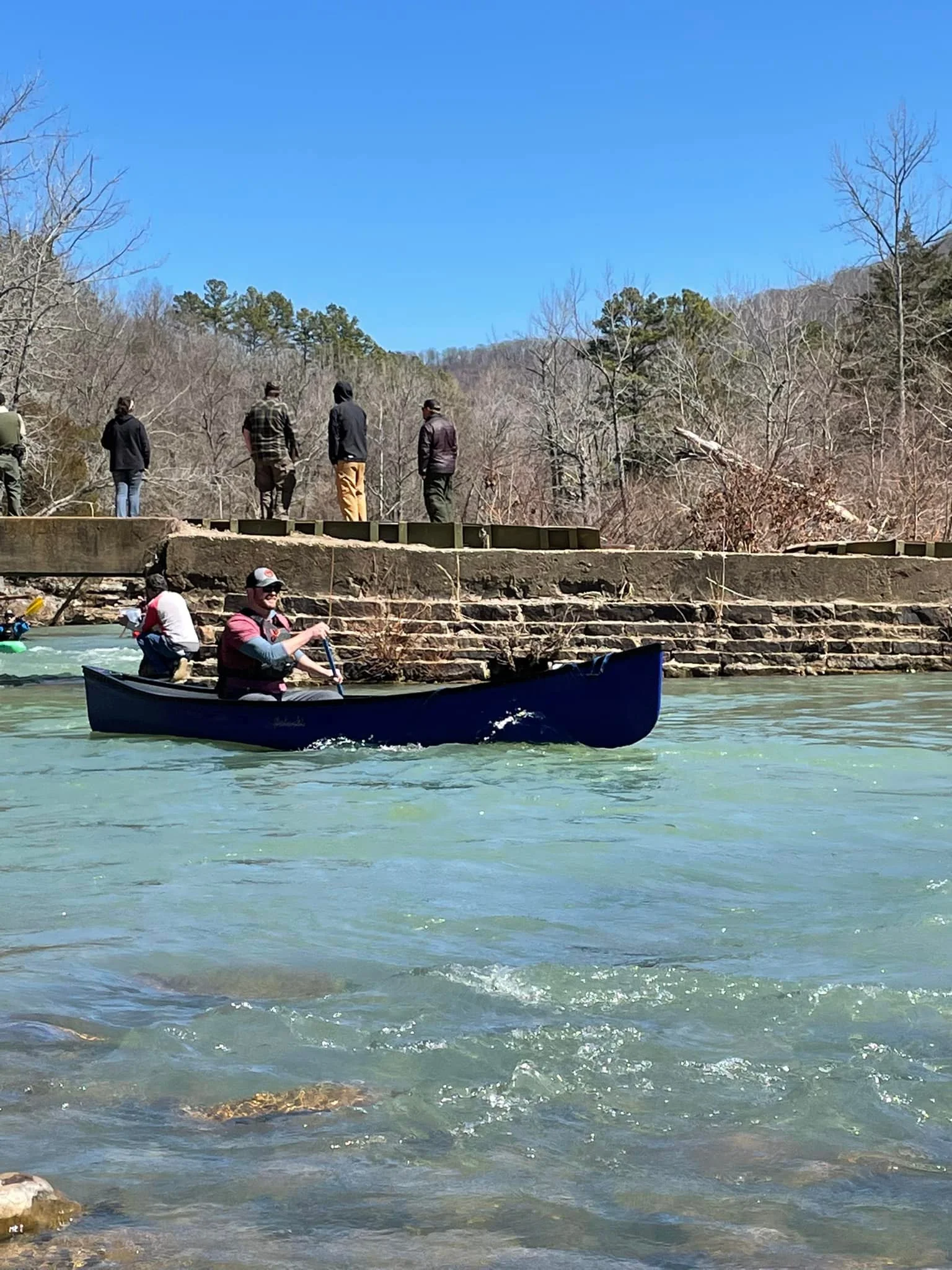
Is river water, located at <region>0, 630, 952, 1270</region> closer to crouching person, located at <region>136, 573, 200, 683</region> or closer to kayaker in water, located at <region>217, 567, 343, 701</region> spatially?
kayaker in water, located at <region>217, 567, 343, 701</region>

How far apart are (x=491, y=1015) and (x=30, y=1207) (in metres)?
2.15

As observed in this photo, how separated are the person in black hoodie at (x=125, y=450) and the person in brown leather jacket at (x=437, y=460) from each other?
3.31 m

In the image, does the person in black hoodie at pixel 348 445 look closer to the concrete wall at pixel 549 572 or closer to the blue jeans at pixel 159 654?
the concrete wall at pixel 549 572

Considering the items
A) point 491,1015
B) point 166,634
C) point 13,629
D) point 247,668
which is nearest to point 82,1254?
point 491,1015

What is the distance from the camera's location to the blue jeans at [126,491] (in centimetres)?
1742

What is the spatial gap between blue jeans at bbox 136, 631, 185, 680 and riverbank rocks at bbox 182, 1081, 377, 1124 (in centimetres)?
1014

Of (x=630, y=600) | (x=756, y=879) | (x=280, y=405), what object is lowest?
(x=756, y=879)

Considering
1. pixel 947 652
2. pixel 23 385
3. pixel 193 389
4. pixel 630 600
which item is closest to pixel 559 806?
pixel 630 600

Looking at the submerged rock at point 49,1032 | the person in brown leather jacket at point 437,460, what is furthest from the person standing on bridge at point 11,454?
the submerged rock at point 49,1032

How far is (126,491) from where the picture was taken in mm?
17547

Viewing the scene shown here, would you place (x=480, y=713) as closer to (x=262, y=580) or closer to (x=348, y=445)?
(x=262, y=580)

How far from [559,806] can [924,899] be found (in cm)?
317

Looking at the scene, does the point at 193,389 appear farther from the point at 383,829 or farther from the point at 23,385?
the point at 383,829

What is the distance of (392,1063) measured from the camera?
4.77m
